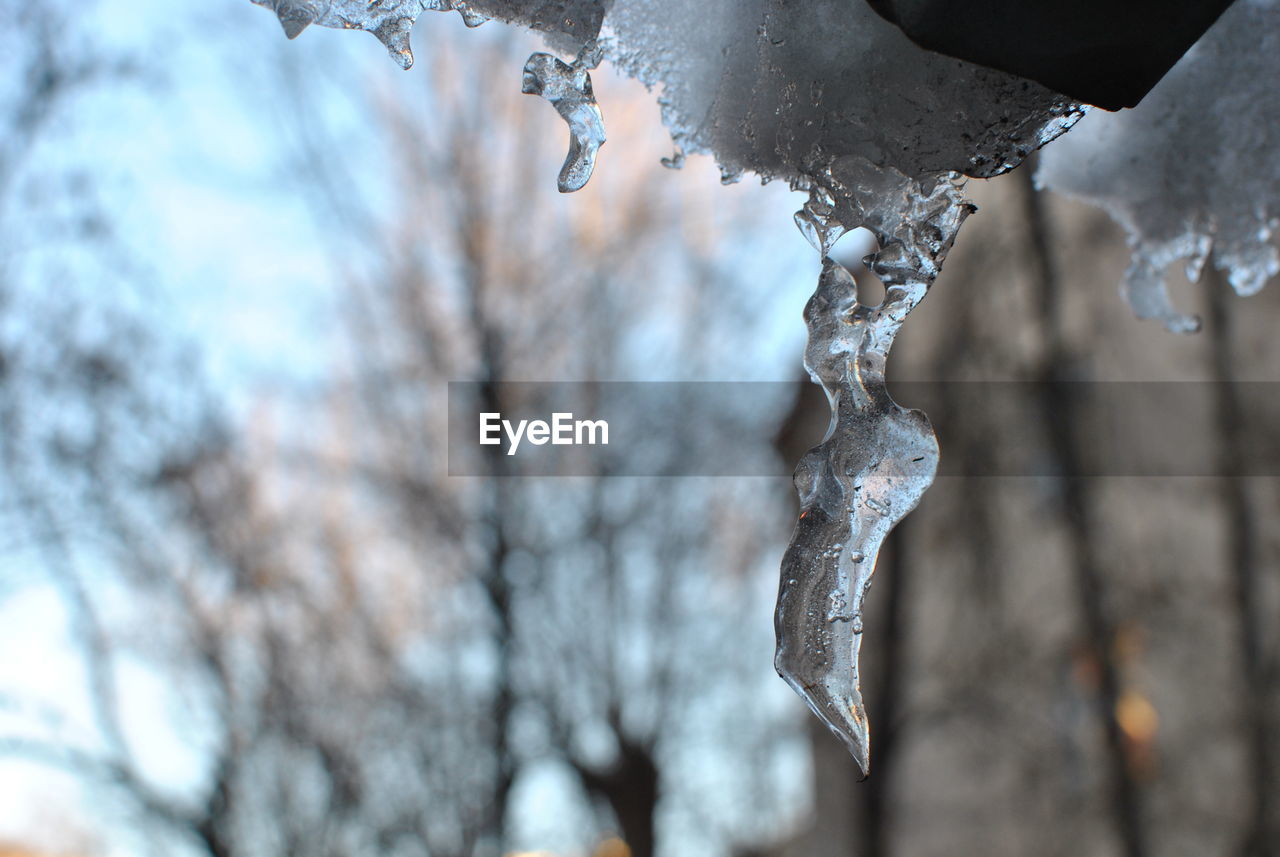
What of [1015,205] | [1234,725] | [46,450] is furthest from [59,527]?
[1234,725]

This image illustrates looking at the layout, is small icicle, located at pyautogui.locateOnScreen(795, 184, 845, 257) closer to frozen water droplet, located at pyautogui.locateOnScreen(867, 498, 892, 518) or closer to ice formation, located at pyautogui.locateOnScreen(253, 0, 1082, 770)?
ice formation, located at pyautogui.locateOnScreen(253, 0, 1082, 770)

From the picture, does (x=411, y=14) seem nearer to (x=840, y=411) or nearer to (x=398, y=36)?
(x=398, y=36)

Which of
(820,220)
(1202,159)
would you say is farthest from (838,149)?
(1202,159)

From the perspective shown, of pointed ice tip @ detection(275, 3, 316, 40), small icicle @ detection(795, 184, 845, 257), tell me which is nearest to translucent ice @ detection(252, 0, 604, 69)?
pointed ice tip @ detection(275, 3, 316, 40)

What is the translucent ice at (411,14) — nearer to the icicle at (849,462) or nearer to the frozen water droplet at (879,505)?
the icicle at (849,462)

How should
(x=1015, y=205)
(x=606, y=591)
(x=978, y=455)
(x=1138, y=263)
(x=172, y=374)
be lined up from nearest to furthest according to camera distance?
(x=1138, y=263) < (x=172, y=374) < (x=978, y=455) < (x=1015, y=205) < (x=606, y=591)

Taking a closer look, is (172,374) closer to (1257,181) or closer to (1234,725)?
(1257,181)
